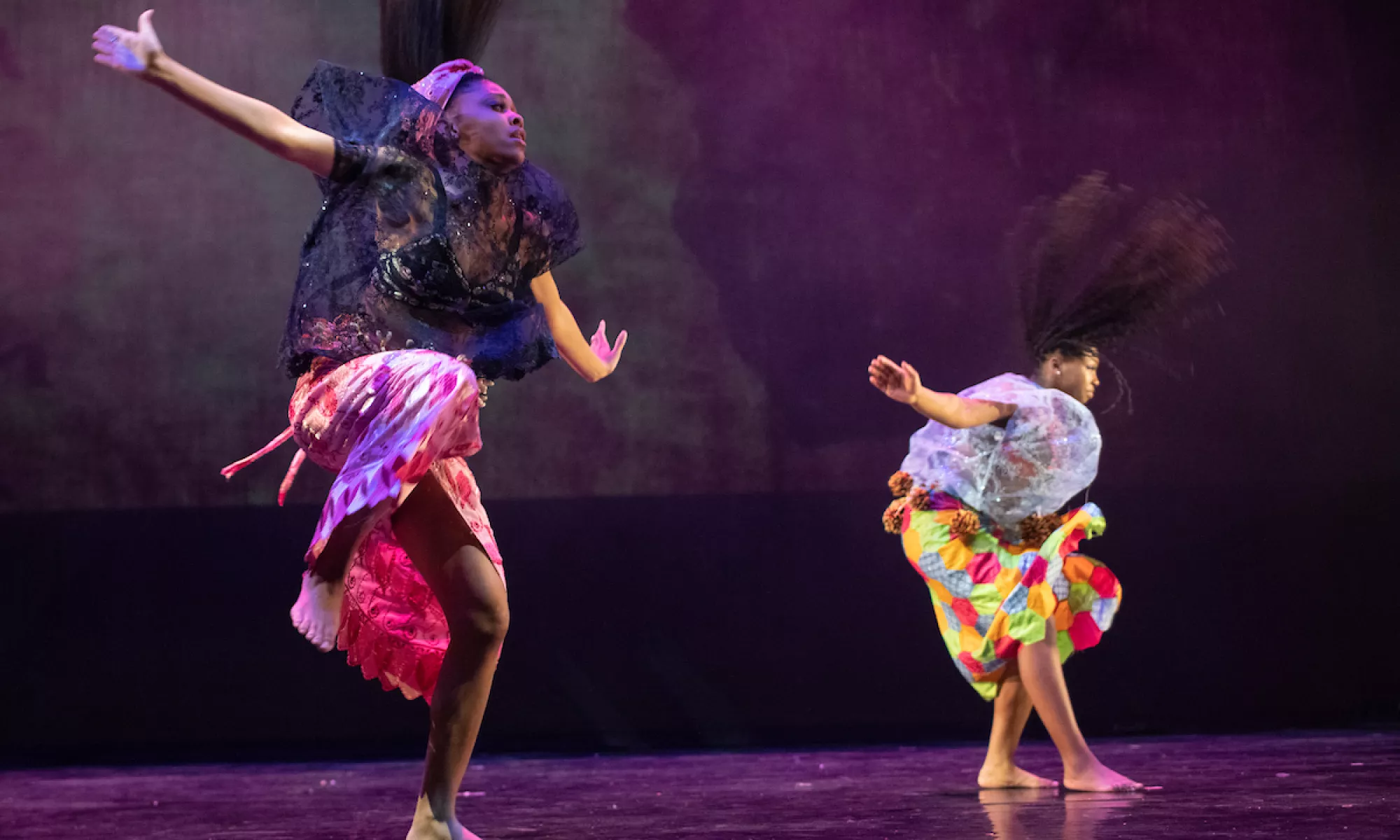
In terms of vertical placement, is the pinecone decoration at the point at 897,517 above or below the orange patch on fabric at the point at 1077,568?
above

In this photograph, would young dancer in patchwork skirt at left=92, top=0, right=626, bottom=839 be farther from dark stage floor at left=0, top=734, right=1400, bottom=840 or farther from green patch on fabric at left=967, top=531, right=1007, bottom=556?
green patch on fabric at left=967, top=531, right=1007, bottom=556

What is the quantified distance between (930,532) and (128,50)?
91.8 inches

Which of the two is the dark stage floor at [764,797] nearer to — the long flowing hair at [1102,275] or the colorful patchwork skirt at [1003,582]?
the colorful patchwork skirt at [1003,582]

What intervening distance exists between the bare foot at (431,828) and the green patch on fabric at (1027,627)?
5.50ft

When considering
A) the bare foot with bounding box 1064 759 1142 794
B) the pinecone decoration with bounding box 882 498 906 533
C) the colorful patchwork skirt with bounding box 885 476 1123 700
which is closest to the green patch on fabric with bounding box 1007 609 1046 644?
the colorful patchwork skirt with bounding box 885 476 1123 700

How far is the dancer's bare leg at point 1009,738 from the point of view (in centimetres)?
344

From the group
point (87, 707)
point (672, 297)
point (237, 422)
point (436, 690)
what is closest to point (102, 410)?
point (237, 422)

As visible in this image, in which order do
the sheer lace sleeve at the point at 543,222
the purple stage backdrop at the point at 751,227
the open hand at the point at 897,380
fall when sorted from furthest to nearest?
1. the purple stage backdrop at the point at 751,227
2. the open hand at the point at 897,380
3. the sheer lace sleeve at the point at 543,222

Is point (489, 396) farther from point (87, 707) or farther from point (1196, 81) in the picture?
point (1196, 81)

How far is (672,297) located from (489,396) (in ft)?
2.45

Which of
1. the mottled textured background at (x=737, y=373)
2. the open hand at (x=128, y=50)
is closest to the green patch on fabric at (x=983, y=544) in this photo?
the mottled textured background at (x=737, y=373)

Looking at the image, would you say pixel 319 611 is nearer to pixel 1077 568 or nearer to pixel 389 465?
pixel 389 465

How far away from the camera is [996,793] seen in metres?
3.31

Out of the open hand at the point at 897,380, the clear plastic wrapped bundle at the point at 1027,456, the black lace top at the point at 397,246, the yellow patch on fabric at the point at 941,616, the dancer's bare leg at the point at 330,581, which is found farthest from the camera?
the yellow patch on fabric at the point at 941,616
